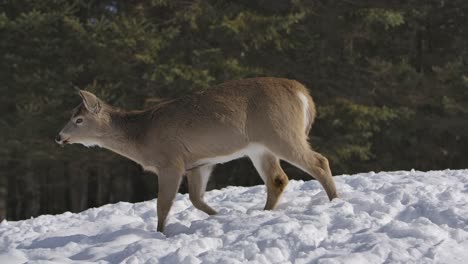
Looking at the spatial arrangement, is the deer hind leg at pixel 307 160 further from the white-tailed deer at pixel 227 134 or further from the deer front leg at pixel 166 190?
the deer front leg at pixel 166 190

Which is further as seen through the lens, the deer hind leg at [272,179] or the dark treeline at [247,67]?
the dark treeline at [247,67]

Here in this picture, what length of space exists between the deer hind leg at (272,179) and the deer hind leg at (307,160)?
553mm

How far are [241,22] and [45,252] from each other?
549 inches

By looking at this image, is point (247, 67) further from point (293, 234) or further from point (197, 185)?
point (293, 234)

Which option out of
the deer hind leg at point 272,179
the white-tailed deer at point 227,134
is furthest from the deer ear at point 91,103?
the deer hind leg at point 272,179

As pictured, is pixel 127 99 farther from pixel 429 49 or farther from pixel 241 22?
pixel 429 49

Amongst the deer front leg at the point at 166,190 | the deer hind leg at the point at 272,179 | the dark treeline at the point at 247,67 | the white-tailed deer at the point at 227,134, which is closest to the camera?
the deer front leg at the point at 166,190

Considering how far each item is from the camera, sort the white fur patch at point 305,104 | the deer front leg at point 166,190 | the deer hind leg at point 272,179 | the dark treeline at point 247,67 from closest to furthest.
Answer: the deer front leg at point 166,190
the white fur patch at point 305,104
the deer hind leg at point 272,179
the dark treeline at point 247,67

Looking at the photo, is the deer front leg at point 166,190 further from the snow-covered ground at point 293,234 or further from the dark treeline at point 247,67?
the dark treeline at point 247,67

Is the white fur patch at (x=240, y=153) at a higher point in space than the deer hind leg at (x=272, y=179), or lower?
higher

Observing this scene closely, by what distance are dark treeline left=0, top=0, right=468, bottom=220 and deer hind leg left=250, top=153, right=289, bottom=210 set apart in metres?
10.9

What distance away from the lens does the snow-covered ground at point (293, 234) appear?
6.57 metres

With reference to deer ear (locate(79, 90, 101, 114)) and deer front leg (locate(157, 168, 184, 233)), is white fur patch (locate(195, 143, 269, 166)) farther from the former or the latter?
deer ear (locate(79, 90, 101, 114))

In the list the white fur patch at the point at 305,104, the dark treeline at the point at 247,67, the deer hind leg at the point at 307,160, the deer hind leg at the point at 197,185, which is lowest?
the dark treeline at the point at 247,67
